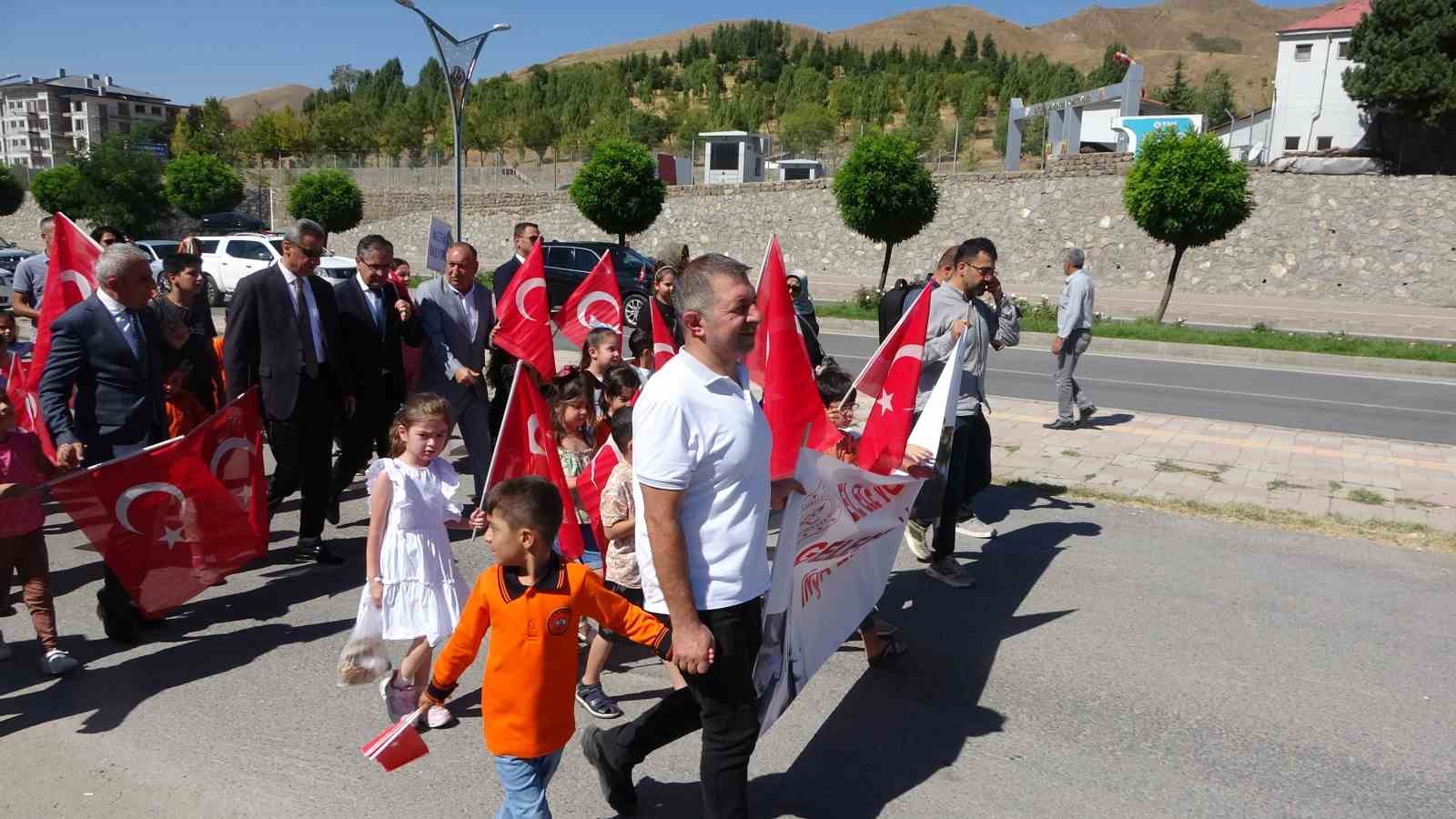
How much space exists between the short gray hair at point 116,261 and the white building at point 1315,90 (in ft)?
147

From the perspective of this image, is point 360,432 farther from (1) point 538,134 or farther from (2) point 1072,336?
(1) point 538,134

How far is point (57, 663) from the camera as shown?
429 centimetres

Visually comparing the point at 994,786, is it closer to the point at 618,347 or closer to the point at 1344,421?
the point at 618,347

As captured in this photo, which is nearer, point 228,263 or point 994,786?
point 994,786

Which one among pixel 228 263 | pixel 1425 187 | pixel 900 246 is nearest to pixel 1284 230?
pixel 1425 187

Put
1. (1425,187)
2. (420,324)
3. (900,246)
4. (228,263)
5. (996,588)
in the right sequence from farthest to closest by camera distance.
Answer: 1. (900,246)
2. (1425,187)
3. (228,263)
4. (420,324)
5. (996,588)

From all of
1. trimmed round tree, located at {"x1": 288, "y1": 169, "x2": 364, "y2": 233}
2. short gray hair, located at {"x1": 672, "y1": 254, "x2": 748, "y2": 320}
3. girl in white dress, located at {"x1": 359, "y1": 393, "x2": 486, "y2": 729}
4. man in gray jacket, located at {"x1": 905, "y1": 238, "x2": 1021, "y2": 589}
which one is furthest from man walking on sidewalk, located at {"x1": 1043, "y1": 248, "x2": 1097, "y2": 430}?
trimmed round tree, located at {"x1": 288, "y1": 169, "x2": 364, "y2": 233}

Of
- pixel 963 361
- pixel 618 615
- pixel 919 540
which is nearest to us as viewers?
pixel 618 615

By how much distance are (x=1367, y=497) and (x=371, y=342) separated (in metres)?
7.12

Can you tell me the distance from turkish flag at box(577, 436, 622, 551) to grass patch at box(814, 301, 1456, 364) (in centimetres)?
1541

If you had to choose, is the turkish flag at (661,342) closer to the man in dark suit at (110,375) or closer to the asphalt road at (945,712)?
the asphalt road at (945,712)

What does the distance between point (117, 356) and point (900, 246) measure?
34.1 m

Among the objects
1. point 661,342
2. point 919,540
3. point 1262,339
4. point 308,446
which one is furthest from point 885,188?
point 308,446

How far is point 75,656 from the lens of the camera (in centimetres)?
453
